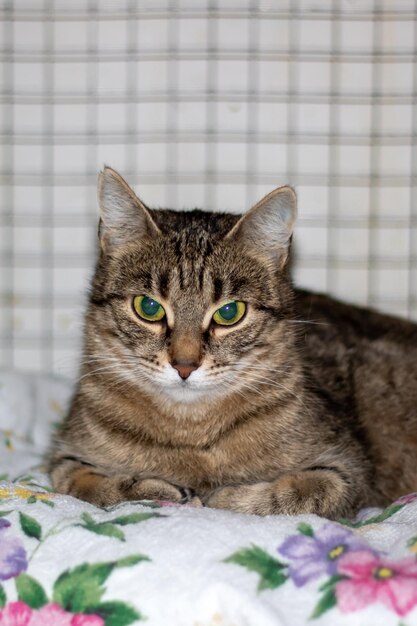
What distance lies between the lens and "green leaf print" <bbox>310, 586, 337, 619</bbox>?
1.47 metres

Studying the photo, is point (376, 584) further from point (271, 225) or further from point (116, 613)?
point (271, 225)

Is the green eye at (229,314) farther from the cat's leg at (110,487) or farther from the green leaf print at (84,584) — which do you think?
the green leaf print at (84,584)

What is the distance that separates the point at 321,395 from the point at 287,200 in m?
0.52

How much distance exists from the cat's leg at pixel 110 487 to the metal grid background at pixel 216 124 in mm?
1146

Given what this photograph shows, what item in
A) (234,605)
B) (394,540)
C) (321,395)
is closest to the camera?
(234,605)

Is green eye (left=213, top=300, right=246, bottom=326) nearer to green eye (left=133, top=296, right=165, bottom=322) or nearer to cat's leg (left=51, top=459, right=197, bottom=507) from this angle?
green eye (left=133, top=296, right=165, bottom=322)

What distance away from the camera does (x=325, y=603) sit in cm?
148

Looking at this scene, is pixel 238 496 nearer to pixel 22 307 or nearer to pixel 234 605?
pixel 234 605

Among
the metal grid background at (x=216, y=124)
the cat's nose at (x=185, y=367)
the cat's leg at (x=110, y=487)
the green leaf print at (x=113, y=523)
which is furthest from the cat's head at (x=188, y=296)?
the metal grid background at (x=216, y=124)

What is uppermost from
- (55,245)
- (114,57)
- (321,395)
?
(114,57)

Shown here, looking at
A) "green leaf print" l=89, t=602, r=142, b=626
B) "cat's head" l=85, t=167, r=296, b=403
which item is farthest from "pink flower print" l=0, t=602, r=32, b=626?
"cat's head" l=85, t=167, r=296, b=403

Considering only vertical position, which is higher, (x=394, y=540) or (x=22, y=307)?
(x=22, y=307)

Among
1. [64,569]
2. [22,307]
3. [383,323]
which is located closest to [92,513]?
[64,569]

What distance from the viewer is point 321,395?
2316 millimetres
